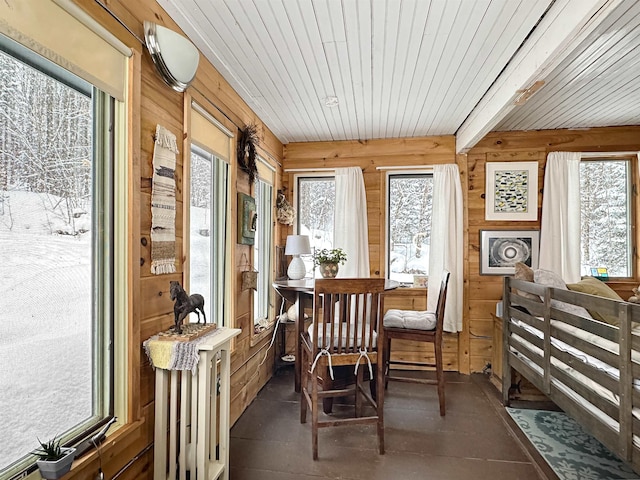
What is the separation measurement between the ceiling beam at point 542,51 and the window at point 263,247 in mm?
1960

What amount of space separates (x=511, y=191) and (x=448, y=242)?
0.81 metres

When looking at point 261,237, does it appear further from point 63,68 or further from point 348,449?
point 63,68

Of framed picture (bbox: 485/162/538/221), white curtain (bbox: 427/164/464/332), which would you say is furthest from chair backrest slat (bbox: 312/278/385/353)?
framed picture (bbox: 485/162/538/221)

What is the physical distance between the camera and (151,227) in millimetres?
1633

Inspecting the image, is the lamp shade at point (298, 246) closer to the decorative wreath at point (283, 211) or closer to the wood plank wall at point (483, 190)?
the decorative wreath at point (283, 211)

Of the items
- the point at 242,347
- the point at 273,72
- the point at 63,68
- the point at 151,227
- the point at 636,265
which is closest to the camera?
the point at 63,68

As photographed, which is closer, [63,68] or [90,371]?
[63,68]

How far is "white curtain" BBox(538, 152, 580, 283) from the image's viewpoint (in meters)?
3.44

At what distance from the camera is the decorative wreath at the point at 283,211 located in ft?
12.5

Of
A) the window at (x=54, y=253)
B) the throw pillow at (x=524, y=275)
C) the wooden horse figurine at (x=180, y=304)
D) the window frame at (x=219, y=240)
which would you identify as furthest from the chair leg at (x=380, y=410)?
the window at (x=54, y=253)

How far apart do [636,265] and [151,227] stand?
417 cm

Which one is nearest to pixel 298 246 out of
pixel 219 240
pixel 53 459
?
pixel 219 240

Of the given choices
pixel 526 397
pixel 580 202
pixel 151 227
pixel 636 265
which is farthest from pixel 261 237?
pixel 636 265

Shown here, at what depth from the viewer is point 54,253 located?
121cm
